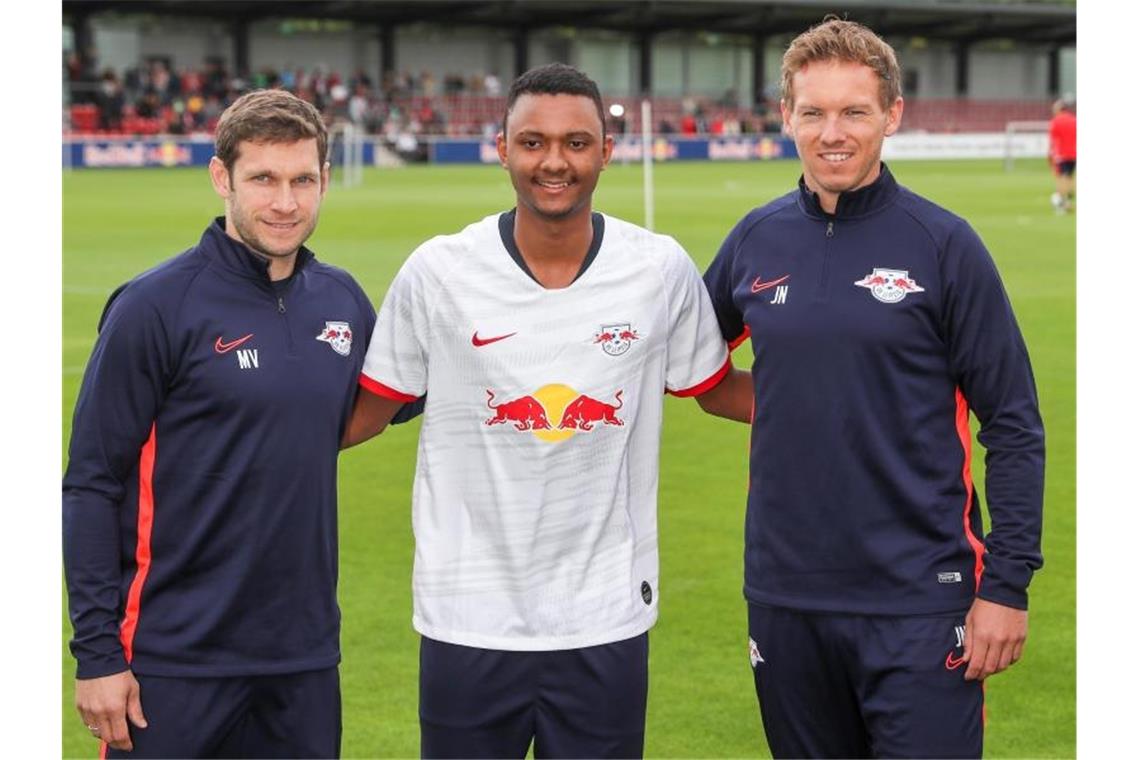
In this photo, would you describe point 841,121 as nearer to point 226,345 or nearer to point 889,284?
point 889,284

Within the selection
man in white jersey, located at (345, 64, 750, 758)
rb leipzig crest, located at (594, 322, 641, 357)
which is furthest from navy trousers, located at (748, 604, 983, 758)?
rb leipzig crest, located at (594, 322, 641, 357)

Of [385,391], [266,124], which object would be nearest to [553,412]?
[385,391]

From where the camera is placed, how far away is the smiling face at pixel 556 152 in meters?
3.89

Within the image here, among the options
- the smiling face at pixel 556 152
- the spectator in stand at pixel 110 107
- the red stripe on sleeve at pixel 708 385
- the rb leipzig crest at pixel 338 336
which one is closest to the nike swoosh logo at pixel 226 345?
the rb leipzig crest at pixel 338 336

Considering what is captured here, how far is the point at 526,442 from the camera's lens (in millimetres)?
3938

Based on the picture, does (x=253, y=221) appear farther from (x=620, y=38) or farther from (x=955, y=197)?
(x=620, y=38)

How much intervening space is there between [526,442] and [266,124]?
1.03 meters

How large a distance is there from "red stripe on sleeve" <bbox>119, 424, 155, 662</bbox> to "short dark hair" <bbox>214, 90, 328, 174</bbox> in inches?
29.4

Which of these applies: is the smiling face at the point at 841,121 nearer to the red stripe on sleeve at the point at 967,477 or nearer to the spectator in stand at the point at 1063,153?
the red stripe on sleeve at the point at 967,477

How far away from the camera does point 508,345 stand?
395 cm

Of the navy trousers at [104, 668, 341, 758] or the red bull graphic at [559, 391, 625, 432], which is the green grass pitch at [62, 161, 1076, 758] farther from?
the red bull graphic at [559, 391, 625, 432]

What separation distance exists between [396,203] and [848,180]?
27871mm

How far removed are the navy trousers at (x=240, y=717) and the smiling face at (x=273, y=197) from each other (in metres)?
1.06

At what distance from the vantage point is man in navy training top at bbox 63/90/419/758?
13.0 ft
